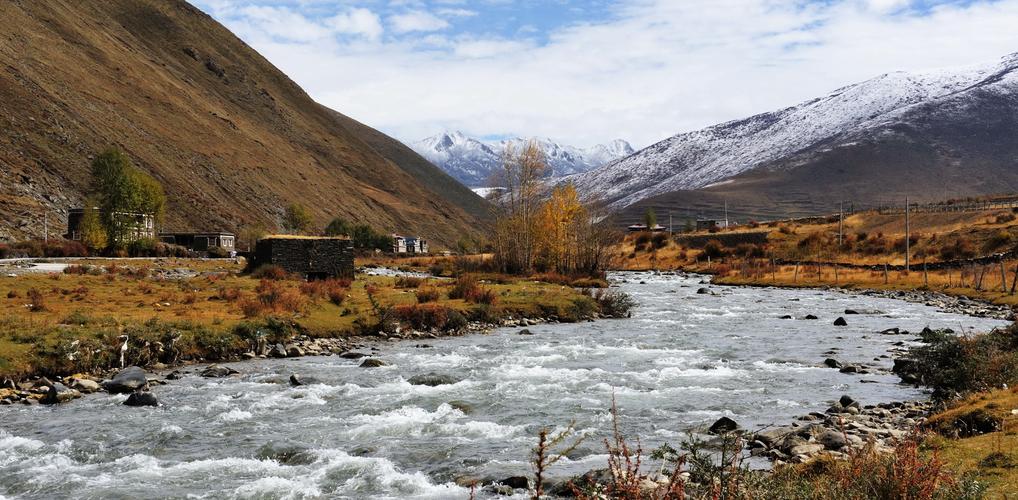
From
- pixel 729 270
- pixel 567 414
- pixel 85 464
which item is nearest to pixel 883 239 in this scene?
pixel 729 270

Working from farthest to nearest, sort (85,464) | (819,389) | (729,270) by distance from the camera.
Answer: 1. (729,270)
2. (819,389)
3. (85,464)

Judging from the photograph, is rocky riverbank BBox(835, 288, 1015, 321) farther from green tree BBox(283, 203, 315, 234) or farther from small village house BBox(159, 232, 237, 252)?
green tree BBox(283, 203, 315, 234)

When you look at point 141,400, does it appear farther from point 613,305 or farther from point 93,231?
point 93,231

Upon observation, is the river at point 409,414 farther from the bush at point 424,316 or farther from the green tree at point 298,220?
the green tree at point 298,220

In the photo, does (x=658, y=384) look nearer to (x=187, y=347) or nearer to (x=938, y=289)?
(x=187, y=347)

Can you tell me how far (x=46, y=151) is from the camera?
127375 mm

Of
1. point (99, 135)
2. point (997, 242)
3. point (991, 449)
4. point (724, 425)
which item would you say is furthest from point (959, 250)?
point (99, 135)

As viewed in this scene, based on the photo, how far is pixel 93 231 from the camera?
302 ft

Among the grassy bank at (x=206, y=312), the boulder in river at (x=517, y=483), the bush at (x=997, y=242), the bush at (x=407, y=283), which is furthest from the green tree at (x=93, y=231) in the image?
the bush at (x=997, y=242)

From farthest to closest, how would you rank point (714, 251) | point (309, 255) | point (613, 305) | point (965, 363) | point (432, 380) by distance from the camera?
point (714, 251), point (309, 255), point (613, 305), point (432, 380), point (965, 363)

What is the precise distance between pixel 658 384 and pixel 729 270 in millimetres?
68252

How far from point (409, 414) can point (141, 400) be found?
6.72 metres

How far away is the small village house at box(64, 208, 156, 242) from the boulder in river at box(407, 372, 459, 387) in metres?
84.6

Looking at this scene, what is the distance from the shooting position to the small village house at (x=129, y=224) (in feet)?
318
